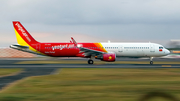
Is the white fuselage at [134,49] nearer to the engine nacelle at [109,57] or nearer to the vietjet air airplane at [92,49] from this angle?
the vietjet air airplane at [92,49]

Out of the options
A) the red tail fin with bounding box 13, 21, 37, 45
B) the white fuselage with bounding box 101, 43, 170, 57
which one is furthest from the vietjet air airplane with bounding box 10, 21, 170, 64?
the red tail fin with bounding box 13, 21, 37, 45

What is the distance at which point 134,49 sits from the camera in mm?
38062

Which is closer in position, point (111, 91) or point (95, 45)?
point (111, 91)

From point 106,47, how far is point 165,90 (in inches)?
981

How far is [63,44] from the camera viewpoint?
38.2 m

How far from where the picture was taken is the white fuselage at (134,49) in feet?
125

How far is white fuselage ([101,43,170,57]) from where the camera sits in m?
38.0

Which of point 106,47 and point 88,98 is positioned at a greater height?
point 106,47

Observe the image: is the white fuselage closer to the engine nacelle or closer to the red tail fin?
the engine nacelle

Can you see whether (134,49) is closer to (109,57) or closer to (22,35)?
(109,57)

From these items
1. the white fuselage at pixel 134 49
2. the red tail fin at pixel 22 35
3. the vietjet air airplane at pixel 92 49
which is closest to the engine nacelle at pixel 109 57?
the vietjet air airplane at pixel 92 49

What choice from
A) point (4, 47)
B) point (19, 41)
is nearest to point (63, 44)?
point (19, 41)

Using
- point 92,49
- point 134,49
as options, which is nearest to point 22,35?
point 92,49

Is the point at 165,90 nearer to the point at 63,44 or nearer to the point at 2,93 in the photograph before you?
the point at 2,93
